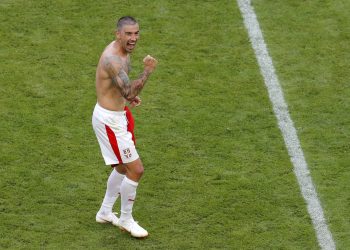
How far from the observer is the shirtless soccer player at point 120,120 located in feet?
34.9

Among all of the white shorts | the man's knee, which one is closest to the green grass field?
the man's knee

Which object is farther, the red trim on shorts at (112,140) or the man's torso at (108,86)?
the red trim on shorts at (112,140)

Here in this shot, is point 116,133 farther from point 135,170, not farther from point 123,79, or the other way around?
point 123,79

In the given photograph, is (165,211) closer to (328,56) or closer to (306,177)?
(306,177)

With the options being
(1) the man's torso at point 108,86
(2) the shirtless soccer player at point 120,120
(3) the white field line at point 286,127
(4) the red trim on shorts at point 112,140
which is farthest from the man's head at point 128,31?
(3) the white field line at point 286,127

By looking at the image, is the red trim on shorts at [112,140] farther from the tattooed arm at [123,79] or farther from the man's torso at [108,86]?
the tattooed arm at [123,79]

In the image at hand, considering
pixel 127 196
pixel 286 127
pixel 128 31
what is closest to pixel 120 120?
pixel 127 196

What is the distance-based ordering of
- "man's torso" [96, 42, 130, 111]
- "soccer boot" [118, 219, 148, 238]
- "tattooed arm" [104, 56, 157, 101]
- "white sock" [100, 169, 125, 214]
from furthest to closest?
"white sock" [100, 169, 125, 214] < "soccer boot" [118, 219, 148, 238] < "man's torso" [96, 42, 130, 111] < "tattooed arm" [104, 56, 157, 101]

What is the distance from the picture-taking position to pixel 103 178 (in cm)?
1207

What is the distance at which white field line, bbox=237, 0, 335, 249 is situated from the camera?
1134 cm

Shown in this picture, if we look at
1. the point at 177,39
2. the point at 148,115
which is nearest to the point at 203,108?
the point at 148,115

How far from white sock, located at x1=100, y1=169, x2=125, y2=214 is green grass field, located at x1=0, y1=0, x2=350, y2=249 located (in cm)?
21

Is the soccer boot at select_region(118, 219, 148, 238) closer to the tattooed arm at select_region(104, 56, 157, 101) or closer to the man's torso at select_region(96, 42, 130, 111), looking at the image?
the man's torso at select_region(96, 42, 130, 111)

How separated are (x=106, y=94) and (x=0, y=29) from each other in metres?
4.14
